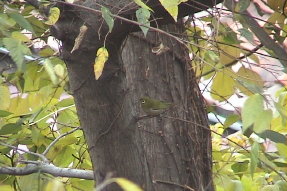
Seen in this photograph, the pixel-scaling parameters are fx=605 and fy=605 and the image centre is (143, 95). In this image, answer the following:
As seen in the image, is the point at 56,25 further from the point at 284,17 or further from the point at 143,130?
the point at 284,17

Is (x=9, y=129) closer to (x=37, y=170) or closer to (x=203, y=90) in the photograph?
(x=37, y=170)

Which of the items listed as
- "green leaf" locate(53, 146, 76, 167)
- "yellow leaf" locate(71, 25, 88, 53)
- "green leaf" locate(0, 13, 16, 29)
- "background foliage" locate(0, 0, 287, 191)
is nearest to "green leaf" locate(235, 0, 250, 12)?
"background foliage" locate(0, 0, 287, 191)

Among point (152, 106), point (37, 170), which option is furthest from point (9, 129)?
point (152, 106)

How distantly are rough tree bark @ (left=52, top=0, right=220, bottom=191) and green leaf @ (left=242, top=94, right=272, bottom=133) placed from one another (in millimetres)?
345

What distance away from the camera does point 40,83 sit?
204cm

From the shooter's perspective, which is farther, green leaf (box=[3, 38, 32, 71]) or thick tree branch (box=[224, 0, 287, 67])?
thick tree branch (box=[224, 0, 287, 67])

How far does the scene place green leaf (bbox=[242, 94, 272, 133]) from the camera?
43.8 inches

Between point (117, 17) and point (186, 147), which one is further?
point (186, 147)

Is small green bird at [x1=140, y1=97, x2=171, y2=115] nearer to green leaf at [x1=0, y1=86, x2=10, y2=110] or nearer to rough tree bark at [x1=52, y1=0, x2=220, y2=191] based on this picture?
rough tree bark at [x1=52, y1=0, x2=220, y2=191]

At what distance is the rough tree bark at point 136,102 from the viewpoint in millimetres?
1352

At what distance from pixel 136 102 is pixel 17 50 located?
701mm

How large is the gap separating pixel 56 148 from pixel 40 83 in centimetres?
23

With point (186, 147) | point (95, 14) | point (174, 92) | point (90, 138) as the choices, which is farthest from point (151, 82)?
point (95, 14)

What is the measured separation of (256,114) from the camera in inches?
44.1
